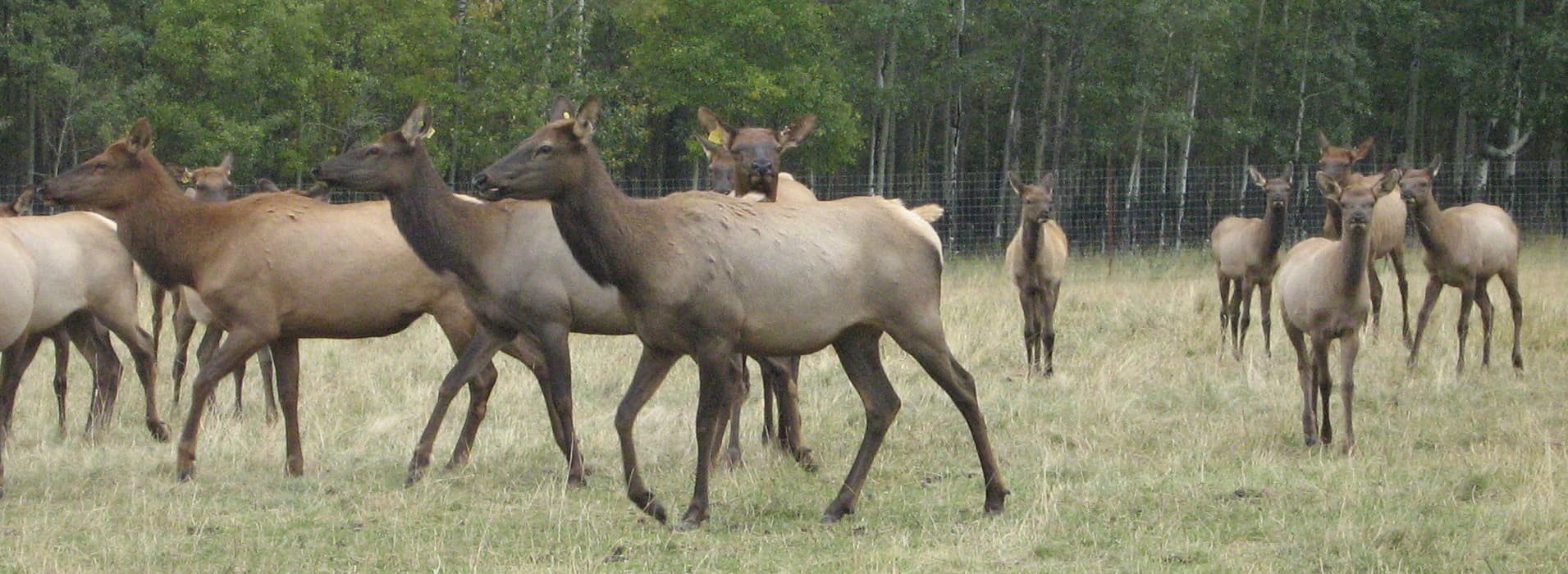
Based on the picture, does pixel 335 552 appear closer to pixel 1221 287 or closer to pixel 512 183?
pixel 512 183

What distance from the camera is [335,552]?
24.3 ft

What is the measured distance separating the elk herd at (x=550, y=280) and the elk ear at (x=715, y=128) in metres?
0.08

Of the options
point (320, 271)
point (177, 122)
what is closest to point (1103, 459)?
point (320, 271)

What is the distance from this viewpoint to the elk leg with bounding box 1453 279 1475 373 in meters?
14.4

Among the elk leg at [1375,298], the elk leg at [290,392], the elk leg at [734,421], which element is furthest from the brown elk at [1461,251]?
the elk leg at [290,392]

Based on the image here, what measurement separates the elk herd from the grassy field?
337 mm

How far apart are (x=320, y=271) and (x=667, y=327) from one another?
10.1 ft

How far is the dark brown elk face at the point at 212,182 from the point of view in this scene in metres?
14.2

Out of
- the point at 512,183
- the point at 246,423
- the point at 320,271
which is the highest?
the point at 512,183

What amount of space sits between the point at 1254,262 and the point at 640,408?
33.0ft

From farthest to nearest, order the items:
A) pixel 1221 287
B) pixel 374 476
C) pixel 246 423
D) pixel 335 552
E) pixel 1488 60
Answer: pixel 1488 60
pixel 1221 287
pixel 246 423
pixel 374 476
pixel 335 552

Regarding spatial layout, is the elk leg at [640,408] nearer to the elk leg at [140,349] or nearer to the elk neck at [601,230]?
the elk neck at [601,230]

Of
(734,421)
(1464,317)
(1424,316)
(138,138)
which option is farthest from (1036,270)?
(138,138)

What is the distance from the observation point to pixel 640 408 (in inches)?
309
